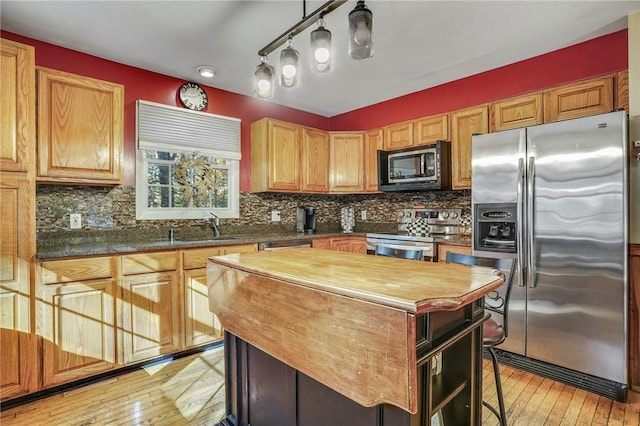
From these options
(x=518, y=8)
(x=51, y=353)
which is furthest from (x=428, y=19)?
(x=51, y=353)

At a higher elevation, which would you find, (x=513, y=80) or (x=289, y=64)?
(x=513, y=80)

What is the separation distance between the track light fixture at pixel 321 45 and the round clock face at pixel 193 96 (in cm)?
185

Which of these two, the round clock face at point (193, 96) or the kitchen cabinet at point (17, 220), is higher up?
the round clock face at point (193, 96)

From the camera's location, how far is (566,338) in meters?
2.33

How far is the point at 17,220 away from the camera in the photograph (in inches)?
82.0

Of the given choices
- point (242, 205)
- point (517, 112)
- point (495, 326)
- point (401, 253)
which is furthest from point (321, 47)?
point (242, 205)

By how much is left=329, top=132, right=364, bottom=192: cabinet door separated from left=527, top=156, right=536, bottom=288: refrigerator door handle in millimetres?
2029

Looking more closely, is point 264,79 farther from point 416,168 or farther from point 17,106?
point 416,168

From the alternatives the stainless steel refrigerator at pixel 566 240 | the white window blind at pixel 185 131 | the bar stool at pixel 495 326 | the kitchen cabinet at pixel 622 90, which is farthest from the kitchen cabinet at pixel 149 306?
the kitchen cabinet at pixel 622 90

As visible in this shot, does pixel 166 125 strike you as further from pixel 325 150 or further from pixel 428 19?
pixel 428 19

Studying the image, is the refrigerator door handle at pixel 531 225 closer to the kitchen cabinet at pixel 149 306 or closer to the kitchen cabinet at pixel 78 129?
the kitchen cabinet at pixel 149 306

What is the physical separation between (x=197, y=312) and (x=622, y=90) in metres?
3.67

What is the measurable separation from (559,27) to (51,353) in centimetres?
423

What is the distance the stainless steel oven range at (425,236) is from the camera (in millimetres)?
3229
